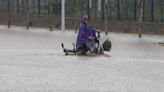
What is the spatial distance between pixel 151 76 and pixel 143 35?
24261 millimetres

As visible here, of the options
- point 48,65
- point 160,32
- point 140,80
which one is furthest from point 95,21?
point 140,80

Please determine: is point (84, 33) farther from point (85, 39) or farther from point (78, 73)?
point (78, 73)

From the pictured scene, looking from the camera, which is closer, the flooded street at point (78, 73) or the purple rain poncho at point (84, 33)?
the flooded street at point (78, 73)

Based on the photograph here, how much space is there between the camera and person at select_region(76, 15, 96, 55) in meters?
21.8

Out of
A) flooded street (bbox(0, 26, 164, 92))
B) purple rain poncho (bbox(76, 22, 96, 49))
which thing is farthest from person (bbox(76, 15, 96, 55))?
flooded street (bbox(0, 26, 164, 92))

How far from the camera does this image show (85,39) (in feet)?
71.9

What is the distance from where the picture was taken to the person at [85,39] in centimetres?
2183

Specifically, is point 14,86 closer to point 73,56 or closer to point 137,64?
point 137,64

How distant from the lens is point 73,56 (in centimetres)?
2153

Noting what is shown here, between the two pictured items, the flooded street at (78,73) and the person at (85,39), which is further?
the person at (85,39)

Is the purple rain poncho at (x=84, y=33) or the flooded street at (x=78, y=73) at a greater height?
the purple rain poncho at (x=84, y=33)

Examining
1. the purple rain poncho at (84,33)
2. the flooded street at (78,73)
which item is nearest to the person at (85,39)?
the purple rain poncho at (84,33)

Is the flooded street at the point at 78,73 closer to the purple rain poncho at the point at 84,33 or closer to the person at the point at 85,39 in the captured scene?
the person at the point at 85,39

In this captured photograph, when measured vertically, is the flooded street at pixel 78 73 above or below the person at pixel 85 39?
below
